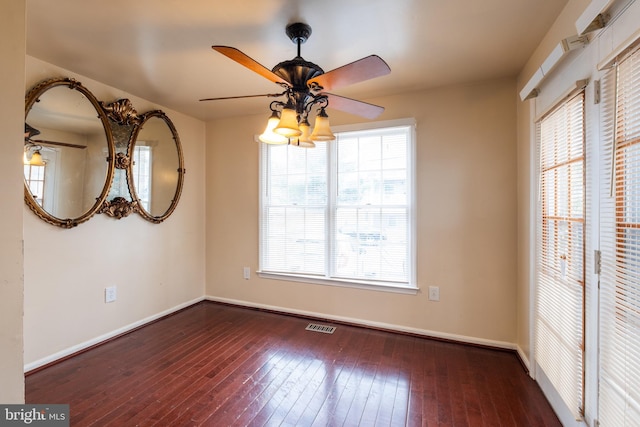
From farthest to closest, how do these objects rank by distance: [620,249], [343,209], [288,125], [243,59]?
1. [343,209]
2. [288,125]
3. [243,59]
4. [620,249]

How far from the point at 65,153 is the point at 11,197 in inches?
73.8

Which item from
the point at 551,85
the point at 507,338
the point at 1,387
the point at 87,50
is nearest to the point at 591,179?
the point at 551,85

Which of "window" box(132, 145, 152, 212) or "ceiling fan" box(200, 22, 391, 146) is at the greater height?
"ceiling fan" box(200, 22, 391, 146)

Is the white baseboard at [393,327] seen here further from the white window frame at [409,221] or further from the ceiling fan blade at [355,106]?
the ceiling fan blade at [355,106]

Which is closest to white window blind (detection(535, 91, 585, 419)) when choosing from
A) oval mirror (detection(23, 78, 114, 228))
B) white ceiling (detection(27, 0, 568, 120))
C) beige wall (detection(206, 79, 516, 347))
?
beige wall (detection(206, 79, 516, 347))

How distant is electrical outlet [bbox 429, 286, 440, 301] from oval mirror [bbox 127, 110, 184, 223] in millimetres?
2924

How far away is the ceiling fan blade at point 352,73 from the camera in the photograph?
1.46 meters

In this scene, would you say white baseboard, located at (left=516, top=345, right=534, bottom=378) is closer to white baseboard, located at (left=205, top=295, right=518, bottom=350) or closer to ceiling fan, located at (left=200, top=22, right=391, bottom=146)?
white baseboard, located at (left=205, top=295, right=518, bottom=350)

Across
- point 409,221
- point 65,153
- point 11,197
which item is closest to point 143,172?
point 65,153

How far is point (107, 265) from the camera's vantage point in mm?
2727

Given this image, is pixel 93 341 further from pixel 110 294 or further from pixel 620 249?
pixel 620 249

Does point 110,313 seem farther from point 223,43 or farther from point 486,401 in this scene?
point 486,401

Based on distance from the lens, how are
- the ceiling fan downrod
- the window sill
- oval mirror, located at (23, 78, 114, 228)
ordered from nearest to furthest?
1. the ceiling fan downrod
2. oval mirror, located at (23, 78, 114, 228)
3. the window sill

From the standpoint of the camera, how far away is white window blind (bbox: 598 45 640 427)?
1086 millimetres
